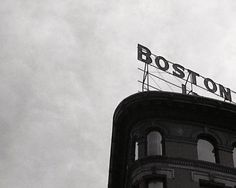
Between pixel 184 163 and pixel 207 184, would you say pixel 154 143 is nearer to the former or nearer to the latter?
pixel 184 163

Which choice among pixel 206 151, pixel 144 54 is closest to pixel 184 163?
pixel 206 151

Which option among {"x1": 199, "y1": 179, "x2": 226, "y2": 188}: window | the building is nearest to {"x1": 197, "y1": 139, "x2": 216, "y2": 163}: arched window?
the building

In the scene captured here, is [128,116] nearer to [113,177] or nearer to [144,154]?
[144,154]

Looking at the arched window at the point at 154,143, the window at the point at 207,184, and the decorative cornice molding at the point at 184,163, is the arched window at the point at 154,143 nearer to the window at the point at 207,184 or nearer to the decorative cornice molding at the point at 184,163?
the decorative cornice molding at the point at 184,163

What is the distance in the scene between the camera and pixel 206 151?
144 feet

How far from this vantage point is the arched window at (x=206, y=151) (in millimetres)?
43281

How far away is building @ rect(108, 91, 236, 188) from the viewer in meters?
41.1

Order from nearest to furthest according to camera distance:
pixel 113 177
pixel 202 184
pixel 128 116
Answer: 1. pixel 202 184
2. pixel 128 116
3. pixel 113 177

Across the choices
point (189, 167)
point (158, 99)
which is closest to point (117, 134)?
point (158, 99)

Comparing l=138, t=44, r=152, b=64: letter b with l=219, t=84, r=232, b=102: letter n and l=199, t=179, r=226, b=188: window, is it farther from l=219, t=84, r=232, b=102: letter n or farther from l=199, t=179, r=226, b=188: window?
l=199, t=179, r=226, b=188: window

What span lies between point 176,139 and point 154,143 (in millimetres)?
1804

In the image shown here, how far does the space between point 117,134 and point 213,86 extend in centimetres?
1176

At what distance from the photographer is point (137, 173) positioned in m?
42.1

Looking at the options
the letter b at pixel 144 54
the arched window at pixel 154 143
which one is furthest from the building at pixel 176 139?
the letter b at pixel 144 54
